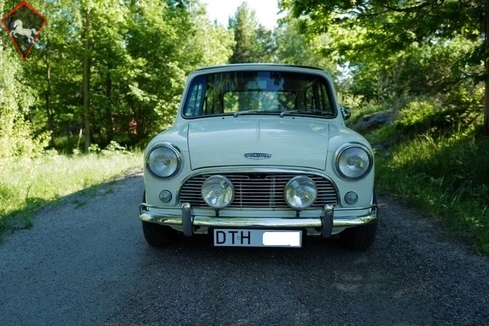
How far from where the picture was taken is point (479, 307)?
249cm

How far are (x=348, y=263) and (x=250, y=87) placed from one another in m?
1.94

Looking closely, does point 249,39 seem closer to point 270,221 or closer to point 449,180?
point 449,180

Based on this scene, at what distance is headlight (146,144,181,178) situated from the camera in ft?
9.62

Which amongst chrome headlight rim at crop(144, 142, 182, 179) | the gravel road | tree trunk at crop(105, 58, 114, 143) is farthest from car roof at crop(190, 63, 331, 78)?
tree trunk at crop(105, 58, 114, 143)

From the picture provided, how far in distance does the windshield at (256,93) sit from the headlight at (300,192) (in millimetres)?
1281

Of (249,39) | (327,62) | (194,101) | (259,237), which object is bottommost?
(259,237)

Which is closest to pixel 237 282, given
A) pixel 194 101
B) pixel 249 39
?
pixel 194 101

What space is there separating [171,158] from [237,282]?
1026mm

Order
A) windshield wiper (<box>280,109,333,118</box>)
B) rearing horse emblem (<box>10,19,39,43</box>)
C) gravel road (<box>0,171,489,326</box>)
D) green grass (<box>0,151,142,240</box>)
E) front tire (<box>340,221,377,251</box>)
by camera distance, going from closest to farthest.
Result: gravel road (<box>0,171,489,326</box>) < front tire (<box>340,221,377,251</box>) < windshield wiper (<box>280,109,333,118</box>) < green grass (<box>0,151,142,240</box>) < rearing horse emblem (<box>10,19,39,43</box>)

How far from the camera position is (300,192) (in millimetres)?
2840

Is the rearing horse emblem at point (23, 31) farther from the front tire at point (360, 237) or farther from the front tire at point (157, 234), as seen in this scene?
the front tire at point (360, 237)

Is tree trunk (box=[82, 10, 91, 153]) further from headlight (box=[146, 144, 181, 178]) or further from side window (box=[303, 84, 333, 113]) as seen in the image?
headlight (box=[146, 144, 181, 178])

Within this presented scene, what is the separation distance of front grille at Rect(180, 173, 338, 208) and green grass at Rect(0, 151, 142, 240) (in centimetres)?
261

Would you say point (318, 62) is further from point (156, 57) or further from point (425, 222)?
point (425, 222)
